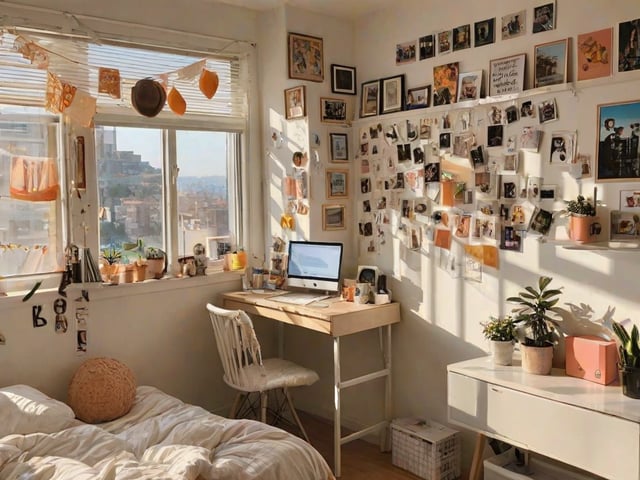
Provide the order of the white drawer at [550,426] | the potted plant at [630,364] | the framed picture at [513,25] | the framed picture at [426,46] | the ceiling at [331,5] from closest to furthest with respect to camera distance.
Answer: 1. the white drawer at [550,426]
2. the potted plant at [630,364]
3. the framed picture at [513,25]
4. the framed picture at [426,46]
5. the ceiling at [331,5]

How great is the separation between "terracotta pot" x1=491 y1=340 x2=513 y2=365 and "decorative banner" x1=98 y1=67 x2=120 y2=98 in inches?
92.0

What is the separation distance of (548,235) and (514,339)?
1.67 ft

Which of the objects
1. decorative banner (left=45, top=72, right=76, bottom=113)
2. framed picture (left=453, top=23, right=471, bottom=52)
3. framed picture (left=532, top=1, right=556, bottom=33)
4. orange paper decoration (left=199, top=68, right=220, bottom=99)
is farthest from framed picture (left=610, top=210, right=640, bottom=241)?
decorative banner (left=45, top=72, right=76, bottom=113)

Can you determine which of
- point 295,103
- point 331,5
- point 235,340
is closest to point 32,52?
point 295,103

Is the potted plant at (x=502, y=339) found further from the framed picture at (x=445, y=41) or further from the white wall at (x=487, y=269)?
the framed picture at (x=445, y=41)

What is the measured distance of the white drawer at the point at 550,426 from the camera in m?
2.34

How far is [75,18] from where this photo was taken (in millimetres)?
3377

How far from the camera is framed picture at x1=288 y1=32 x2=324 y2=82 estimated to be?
150 inches

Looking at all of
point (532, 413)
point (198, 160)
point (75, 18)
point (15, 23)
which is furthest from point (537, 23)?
point (15, 23)

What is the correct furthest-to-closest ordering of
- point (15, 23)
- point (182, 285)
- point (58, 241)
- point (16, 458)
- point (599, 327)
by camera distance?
point (182, 285) < point (58, 241) < point (15, 23) < point (599, 327) < point (16, 458)

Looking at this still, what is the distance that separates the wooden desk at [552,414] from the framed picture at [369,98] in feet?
5.30

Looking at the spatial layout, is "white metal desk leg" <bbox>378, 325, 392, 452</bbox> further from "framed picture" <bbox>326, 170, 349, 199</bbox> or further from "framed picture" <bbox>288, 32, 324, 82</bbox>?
"framed picture" <bbox>288, 32, 324, 82</bbox>

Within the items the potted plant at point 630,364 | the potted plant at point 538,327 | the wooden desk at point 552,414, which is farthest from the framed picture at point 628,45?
the wooden desk at point 552,414

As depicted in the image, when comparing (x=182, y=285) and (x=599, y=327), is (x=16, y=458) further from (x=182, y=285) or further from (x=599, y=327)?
(x=599, y=327)
